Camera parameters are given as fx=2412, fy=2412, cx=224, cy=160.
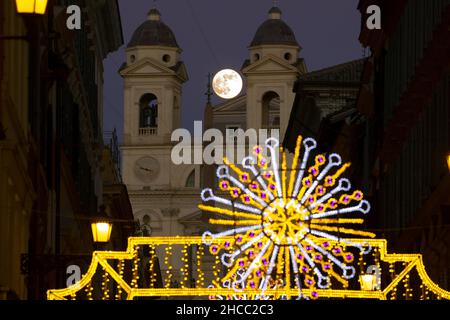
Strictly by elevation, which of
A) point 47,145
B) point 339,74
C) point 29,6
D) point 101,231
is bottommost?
point 101,231

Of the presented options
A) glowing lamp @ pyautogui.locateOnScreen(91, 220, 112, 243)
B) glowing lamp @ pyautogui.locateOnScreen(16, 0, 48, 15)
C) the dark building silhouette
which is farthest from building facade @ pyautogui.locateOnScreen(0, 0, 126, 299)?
the dark building silhouette

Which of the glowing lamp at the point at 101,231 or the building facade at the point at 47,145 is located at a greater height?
the building facade at the point at 47,145

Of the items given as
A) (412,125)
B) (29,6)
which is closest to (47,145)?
(412,125)

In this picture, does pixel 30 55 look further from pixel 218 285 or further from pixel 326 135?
pixel 326 135

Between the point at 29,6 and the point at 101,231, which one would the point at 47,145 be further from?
the point at 29,6

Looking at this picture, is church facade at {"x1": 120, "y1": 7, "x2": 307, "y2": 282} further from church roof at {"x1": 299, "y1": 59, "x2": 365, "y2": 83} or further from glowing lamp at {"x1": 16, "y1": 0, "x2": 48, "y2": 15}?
glowing lamp at {"x1": 16, "y1": 0, "x2": 48, "y2": 15}

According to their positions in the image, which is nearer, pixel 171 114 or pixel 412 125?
pixel 412 125

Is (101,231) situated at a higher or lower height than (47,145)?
lower

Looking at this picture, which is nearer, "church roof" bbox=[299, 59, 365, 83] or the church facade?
"church roof" bbox=[299, 59, 365, 83]

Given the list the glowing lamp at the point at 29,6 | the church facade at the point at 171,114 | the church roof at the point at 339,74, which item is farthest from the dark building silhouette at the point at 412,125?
the church facade at the point at 171,114

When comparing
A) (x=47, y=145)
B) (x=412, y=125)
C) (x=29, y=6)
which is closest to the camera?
(x=29, y=6)

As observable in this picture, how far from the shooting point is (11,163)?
3073 cm

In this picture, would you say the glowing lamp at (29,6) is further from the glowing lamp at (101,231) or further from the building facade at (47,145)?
the glowing lamp at (101,231)

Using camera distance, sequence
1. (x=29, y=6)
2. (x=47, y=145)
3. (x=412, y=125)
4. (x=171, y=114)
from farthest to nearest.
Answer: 1. (x=171, y=114)
2. (x=412, y=125)
3. (x=47, y=145)
4. (x=29, y=6)
